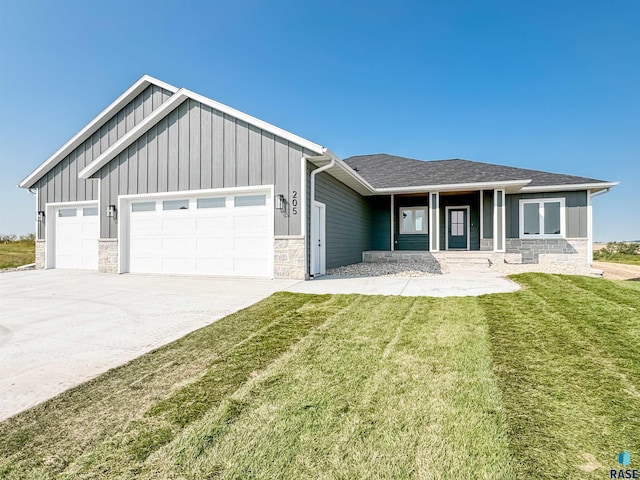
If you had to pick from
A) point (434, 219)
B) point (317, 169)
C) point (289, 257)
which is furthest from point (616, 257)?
point (289, 257)

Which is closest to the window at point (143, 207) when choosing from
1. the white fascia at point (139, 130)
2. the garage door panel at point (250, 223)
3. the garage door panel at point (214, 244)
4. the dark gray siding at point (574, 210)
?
the white fascia at point (139, 130)

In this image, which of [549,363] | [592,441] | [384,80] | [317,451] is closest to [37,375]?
[317,451]

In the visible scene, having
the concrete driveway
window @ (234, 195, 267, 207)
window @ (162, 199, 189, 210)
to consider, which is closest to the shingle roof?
window @ (234, 195, 267, 207)

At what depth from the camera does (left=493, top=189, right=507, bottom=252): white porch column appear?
11.6m

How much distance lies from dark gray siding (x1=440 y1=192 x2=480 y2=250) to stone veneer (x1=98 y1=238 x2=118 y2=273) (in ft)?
Answer: 39.7

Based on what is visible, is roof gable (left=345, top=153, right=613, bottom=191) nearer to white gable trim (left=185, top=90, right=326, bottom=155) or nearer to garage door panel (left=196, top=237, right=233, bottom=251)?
white gable trim (left=185, top=90, right=326, bottom=155)

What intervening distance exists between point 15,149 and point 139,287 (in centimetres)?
1037

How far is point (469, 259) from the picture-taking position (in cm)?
1159

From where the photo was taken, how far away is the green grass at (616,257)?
54.9ft

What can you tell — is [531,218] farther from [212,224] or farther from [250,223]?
[212,224]

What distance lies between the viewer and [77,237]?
1156 centimetres

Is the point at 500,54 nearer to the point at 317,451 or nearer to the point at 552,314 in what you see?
the point at 552,314

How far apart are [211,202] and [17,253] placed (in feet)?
42.2

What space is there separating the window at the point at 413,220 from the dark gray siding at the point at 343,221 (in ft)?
5.27
